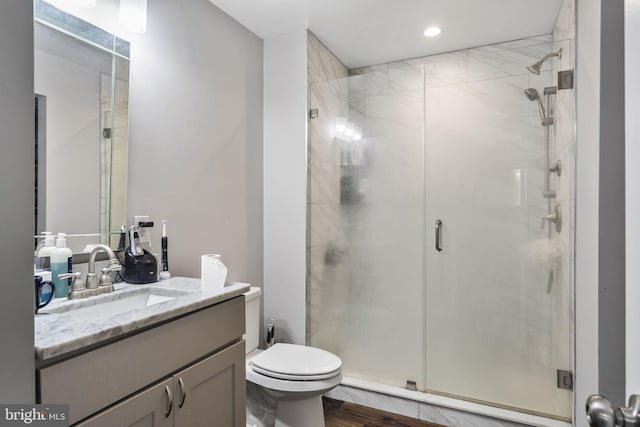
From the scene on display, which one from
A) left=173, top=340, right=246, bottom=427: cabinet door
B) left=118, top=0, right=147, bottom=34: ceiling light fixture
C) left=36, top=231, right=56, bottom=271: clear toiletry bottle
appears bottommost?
left=173, top=340, right=246, bottom=427: cabinet door

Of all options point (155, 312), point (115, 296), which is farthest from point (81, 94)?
point (155, 312)

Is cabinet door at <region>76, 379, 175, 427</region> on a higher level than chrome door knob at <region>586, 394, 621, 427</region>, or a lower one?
lower

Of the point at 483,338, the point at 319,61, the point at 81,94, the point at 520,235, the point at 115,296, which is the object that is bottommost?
the point at 483,338

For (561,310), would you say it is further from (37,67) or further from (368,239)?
(37,67)

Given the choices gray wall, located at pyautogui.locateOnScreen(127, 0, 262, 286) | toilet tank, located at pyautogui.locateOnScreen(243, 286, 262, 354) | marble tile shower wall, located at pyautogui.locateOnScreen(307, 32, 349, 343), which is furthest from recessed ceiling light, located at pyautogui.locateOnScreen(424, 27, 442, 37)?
toilet tank, located at pyautogui.locateOnScreen(243, 286, 262, 354)

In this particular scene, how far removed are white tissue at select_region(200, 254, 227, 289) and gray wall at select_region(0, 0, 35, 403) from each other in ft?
3.10

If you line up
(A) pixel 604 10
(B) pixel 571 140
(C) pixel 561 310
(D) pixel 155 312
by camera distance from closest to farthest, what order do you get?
(D) pixel 155 312 < (A) pixel 604 10 < (B) pixel 571 140 < (C) pixel 561 310

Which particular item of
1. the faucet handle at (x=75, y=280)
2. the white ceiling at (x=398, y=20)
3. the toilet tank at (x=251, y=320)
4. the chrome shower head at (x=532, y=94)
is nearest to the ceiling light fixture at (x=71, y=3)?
the white ceiling at (x=398, y=20)

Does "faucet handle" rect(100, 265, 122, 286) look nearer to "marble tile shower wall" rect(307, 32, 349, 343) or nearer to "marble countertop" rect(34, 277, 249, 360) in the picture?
"marble countertop" rect(34, 277, 249, 360)

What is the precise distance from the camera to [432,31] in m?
2.34

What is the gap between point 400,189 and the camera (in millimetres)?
2314

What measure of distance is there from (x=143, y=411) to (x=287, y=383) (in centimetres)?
78

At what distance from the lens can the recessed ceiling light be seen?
2.31m

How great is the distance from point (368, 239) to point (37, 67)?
1847 millimetres
